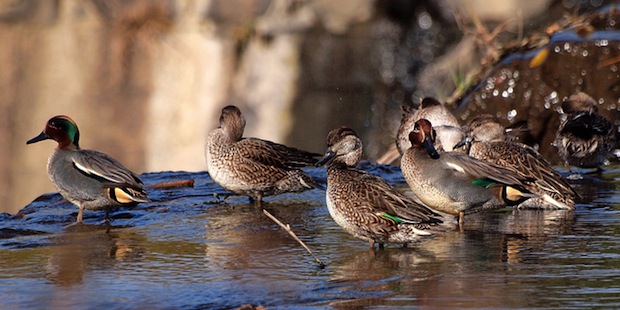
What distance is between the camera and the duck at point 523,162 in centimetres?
729

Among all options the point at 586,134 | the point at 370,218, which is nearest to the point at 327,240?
the point at 370,218

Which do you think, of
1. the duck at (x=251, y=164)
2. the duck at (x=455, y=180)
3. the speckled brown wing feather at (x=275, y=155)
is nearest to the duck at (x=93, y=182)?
the duck at (x=251, y=164)

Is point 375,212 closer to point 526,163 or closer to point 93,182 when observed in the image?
point 526,163

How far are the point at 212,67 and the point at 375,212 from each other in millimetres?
8439

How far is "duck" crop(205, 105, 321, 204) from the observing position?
8180 mm

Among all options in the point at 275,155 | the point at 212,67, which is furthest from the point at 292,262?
the point at 212,67

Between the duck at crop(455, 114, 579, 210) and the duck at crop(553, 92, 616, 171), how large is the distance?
2.97 feet

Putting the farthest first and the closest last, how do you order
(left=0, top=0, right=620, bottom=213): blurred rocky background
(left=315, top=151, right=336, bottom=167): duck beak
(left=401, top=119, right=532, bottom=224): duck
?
(left=0, top=0, right=620, bottom=213): blurred rocky background
(left=401, top=119, right=532, bottom=224): duck
(left=315, top=151, right=336, bottom=167): duck beak

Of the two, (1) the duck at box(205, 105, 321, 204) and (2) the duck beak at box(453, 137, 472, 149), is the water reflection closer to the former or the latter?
(1) the duck at box(205, 105, 321, 204)

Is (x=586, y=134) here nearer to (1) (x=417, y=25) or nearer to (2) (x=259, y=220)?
(2) (x=259, y=220)

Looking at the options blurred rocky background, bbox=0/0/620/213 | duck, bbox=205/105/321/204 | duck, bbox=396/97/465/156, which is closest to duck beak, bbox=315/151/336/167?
duck, bbox=205/105/321/204

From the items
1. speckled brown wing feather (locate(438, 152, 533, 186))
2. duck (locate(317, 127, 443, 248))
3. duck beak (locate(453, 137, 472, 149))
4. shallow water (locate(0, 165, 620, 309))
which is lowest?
shallow water (locate(0, 165, 620, 309))

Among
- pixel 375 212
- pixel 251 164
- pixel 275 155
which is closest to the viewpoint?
pixel 375 212

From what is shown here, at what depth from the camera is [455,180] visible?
6.67 metres
